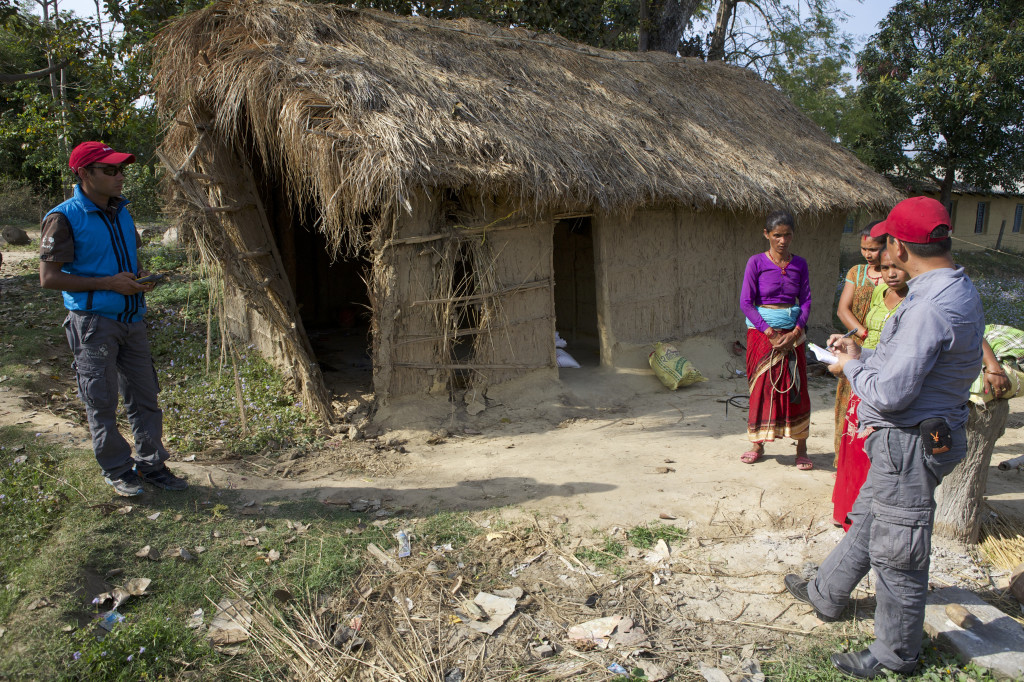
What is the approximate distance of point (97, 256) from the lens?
3.33 metres

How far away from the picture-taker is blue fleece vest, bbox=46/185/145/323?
128 inches

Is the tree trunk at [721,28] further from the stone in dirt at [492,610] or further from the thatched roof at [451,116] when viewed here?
the stone in dirt at [492,610]

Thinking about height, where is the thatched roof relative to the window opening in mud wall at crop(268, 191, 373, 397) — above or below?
above

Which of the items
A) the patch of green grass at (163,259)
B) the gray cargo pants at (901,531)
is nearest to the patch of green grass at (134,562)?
the gray cargo pants at (901,531)

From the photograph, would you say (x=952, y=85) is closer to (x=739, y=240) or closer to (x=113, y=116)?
(x=739, y=240)

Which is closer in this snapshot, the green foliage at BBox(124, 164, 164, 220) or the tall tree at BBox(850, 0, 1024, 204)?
the green foliage at BBox(124, 164, 164, 220)

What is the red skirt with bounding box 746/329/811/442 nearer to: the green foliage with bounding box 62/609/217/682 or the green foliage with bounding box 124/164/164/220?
the green foliage with bounding box 62/609/217/682

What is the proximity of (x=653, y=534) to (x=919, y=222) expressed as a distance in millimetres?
2041

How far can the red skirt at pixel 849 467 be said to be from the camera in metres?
3.30

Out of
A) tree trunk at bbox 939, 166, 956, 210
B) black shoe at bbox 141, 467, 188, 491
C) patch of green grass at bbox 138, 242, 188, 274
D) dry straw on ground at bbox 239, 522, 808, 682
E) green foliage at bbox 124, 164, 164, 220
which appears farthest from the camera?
tree trunk at bbox 939, 166, 956, 210

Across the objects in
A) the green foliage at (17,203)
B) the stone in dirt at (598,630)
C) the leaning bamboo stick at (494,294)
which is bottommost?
the stone in dirt at (598,630)

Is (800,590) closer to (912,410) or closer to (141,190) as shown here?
(912,410)

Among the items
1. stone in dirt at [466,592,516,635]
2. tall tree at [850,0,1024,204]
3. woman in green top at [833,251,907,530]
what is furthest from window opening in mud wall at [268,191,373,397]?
tall tree at [850,0,1024,204]

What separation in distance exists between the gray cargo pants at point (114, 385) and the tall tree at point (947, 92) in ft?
57.4
